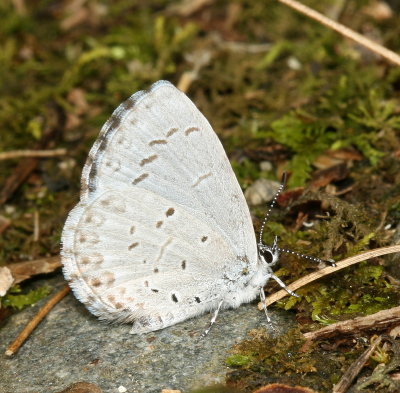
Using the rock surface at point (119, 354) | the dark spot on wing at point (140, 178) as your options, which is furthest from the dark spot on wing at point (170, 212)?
the rock surface at point (119, 354)

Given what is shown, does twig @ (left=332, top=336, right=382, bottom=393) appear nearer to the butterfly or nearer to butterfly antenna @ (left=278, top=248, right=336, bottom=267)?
butterfly antenna @ (left=278, top=248, right=336, bottom=267)

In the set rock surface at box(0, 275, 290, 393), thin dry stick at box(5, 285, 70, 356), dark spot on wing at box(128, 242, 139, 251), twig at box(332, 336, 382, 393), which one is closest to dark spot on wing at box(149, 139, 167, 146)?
dark spot on wing at box(128, 242, 139, 251)

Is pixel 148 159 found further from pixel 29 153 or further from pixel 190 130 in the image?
pixel 29 153

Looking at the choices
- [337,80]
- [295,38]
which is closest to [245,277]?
[337,80]

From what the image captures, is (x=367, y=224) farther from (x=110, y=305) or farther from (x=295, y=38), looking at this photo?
(x=295, y=38)

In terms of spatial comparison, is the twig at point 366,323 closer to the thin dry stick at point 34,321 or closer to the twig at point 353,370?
the twig at point 353,370

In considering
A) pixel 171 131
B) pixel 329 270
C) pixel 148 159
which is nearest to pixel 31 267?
pixel 148 159

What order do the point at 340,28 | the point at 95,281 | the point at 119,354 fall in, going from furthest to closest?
the point at 340,28
the point at 95,281
the point at 119,354

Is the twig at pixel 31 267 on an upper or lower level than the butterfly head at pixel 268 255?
lower
